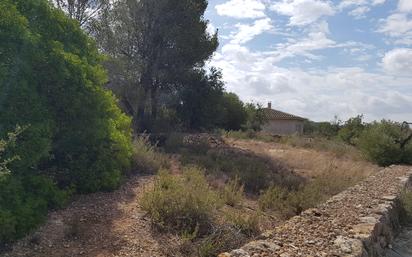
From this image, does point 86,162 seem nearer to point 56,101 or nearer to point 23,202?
point 56,101

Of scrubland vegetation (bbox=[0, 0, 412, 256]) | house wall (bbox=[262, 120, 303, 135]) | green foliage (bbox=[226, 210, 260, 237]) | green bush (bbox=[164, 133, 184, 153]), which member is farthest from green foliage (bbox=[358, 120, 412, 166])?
house wall (bbox=[262, 120, 303, 135])

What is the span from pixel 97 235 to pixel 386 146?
54.6 feet

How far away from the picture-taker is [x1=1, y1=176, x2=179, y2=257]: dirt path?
5609 mm

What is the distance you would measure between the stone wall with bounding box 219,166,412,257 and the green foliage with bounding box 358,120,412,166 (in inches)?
443

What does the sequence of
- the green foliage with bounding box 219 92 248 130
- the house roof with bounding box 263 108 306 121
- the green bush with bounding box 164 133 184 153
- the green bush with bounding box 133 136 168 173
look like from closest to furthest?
the green bush with bounding box 133 136 168 173 → the green bush with bounding box 164 133 184 153 → the green foliage with bounding box 219 92 248 130 → the house roof with bounding box 263 108 306 121

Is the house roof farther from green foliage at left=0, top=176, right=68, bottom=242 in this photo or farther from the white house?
green foliage at left=0, top=176, right=68, bottom=242

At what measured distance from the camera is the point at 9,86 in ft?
21.2

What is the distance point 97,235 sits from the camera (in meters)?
6.19

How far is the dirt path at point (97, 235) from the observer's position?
5.61 m

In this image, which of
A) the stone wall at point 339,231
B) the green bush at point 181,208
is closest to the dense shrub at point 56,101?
the green bush at point 181,208

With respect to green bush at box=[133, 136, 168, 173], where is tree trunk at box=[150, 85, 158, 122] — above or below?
above

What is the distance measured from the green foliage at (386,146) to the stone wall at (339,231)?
11240 millimetres

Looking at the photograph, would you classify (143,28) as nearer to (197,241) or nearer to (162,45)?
(162,45)

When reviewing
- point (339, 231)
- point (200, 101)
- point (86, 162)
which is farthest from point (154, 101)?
point (339, 231)
